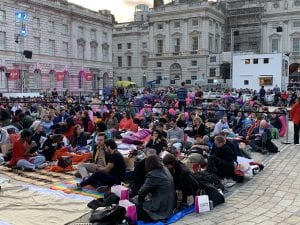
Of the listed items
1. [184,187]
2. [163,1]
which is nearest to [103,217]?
[184,187]

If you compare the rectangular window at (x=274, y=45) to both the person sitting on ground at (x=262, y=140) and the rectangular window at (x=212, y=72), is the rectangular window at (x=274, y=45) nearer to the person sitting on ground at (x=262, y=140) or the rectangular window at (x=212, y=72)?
the rectangular window at (x=212, y=72)

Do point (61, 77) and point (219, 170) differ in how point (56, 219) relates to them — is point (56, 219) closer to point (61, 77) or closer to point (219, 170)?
point (219, 170)

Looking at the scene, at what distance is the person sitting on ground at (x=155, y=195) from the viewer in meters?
6.45

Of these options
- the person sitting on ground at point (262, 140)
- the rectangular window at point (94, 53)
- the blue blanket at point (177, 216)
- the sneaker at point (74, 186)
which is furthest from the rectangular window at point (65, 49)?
the blue blanket at point (177, 216)

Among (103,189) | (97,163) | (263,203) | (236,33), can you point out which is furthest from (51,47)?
(263,203)

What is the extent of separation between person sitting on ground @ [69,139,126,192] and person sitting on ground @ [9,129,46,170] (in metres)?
2.40

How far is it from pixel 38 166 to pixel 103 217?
16.0 ft

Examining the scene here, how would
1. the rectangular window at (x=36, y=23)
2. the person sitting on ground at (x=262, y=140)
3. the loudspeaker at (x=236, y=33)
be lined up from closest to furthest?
the person sitting on ground at (x=262, y=140), the rectangular window at (x=36, y=23), the loudspeaker at (x=236, y=33)

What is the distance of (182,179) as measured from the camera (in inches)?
277

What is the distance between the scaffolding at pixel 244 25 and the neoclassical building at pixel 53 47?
24.4 m

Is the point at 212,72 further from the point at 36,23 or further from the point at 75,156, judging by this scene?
the point at 75,156

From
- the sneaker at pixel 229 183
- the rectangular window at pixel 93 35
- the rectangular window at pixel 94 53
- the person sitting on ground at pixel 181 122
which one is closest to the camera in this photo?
the sneaker at pixel 229 183

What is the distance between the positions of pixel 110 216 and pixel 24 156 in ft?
17.1

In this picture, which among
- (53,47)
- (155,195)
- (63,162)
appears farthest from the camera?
(53,47)
